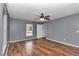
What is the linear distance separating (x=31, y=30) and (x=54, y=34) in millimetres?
2358

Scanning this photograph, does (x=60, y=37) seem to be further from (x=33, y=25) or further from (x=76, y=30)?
(x=33, y=25)

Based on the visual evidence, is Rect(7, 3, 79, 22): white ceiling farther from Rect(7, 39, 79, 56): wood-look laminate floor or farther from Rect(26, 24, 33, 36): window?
Rect(26, 24, 33, 36): window

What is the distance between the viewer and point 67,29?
19.5ft

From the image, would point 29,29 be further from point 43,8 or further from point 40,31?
point 43,8

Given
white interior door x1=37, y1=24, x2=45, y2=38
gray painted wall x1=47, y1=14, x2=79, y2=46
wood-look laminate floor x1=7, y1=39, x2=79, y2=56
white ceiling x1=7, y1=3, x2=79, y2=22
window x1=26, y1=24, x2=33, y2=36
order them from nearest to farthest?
white ceiling x1=7, y1=3, x2=79, y2=22 → wood-look laminate floor x1=7, y1=39, x2=79, y2=56 → gray painted wall x1=47, y1=14, x2=79, y2=46 → window x1=26, y1=24, x2=33, y2=36 → white interior door x1=37, y1=24, x2=45, y2=38

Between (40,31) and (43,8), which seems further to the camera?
(40,31)

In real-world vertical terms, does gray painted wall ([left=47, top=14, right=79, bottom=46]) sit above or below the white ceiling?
below

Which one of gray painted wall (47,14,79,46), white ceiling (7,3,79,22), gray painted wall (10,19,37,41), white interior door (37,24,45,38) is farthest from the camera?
white interior door (37,24,45,38)

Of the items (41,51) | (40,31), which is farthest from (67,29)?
(40,31)

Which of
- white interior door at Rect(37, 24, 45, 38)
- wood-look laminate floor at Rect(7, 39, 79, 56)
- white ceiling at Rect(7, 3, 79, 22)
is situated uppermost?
white ceiling at Rect(7, 3, 79, 22)

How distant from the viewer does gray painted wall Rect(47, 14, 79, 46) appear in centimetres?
532

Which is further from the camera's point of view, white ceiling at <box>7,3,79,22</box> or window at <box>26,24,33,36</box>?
window at <box>26,24,33,36</box>

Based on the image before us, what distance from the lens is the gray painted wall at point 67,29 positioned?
5320 mm

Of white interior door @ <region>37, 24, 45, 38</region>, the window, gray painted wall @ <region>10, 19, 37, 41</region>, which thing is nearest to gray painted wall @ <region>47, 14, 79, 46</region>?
white interior door @ <region>37, 24, 45, 38</region>
